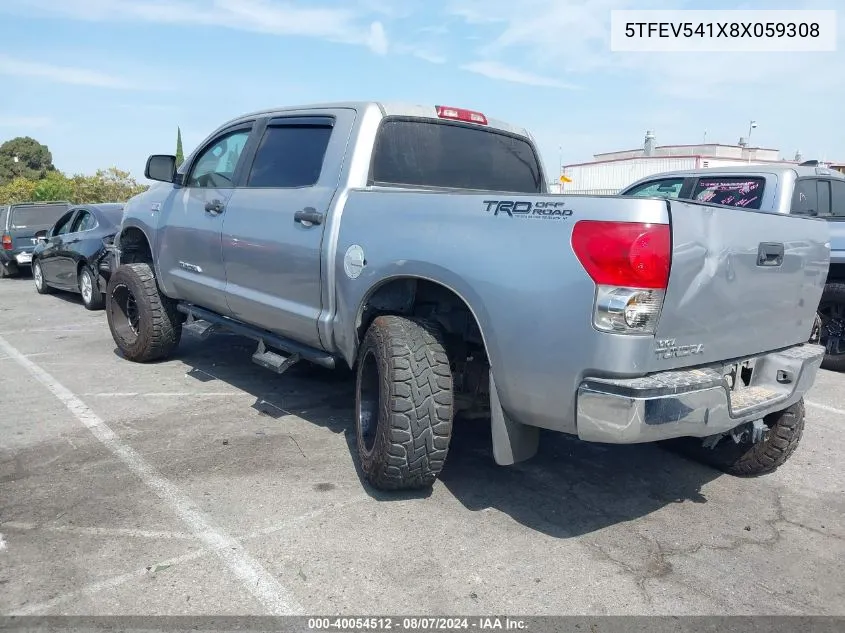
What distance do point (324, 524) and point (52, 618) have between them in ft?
3.76

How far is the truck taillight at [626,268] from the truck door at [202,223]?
2983 millimetres

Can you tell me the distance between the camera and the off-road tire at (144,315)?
571 cm

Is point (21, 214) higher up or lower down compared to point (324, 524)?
higher up

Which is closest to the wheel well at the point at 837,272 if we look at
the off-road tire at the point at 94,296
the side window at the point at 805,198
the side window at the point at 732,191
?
the side window at the point at 805,198

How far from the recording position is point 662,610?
257 centimetres

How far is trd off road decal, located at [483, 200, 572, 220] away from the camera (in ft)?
8.82

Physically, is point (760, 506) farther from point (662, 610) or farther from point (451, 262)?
point (451, 262)

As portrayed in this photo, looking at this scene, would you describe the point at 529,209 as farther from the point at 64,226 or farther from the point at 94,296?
the point at 64,226

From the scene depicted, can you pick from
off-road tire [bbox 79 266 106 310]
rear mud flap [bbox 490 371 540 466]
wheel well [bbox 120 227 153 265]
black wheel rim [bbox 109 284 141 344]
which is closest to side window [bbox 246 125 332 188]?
rear mud flap [bbox 490 371 540 466]

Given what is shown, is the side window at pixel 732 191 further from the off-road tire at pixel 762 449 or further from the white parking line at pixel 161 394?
the white parking line at pixel 161 394

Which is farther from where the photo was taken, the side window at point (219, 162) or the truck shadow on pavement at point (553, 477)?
the side window at point (219, 162)

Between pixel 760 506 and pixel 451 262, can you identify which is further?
pixel 760 506

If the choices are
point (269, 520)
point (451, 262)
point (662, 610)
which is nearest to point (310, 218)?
point (451, 262)

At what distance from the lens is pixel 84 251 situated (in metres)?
9.64
